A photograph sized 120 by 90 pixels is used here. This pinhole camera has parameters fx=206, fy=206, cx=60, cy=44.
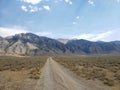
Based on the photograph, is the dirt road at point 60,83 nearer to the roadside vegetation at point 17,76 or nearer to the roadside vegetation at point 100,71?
the roadside vegetation at point 17,76

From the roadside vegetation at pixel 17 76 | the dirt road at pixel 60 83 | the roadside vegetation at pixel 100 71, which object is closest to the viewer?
the dirt road at pixel 60 83

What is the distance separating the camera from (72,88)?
16.4m

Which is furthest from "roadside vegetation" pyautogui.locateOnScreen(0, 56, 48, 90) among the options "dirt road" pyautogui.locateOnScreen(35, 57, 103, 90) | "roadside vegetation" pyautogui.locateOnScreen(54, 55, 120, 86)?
"roadside vegetation" pyautogui.locateOnScreen(54, 55, 120, 86)

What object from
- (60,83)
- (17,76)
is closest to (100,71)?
(17,76)

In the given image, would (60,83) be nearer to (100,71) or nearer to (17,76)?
(17,76)

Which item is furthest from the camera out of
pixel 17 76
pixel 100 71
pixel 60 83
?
pixel 100 71

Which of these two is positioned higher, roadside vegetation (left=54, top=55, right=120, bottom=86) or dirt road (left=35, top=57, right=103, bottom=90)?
roadside vegetation (left=54, top=55, right=120, bottom=86)

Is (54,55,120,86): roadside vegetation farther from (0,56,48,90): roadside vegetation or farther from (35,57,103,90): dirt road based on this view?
(0,56,48,90): roadside vegetation

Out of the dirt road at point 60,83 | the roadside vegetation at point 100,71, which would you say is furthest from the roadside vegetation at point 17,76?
the roadside vegetation at point 100,71

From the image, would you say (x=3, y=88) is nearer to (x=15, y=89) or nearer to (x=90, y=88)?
(x=15, y=89)

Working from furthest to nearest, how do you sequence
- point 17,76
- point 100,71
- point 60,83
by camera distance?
point 100,71
point 17,76
point 60,83

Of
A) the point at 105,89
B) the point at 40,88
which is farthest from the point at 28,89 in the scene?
the point at 105,89

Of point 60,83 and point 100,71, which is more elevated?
point 100,71

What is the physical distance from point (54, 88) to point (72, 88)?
1.61 m
